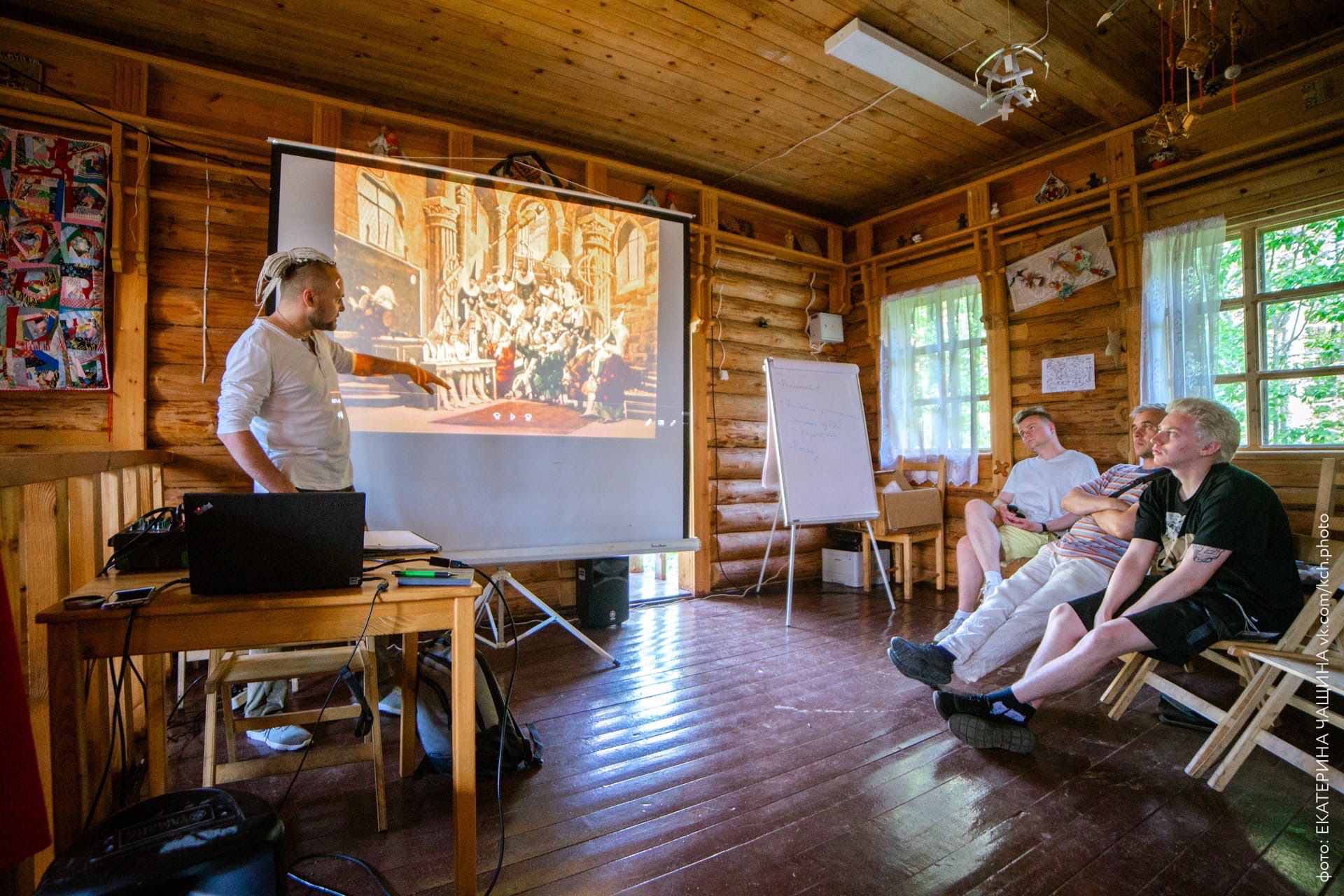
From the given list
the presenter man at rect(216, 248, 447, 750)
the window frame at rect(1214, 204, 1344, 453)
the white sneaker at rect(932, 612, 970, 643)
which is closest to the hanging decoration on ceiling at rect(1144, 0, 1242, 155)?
the window frame at rect(1214, 204, 1344, 453)

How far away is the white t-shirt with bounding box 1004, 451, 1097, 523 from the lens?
354 centimetres

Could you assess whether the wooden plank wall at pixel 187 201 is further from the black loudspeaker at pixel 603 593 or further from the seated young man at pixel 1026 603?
the seated young man at pixel 1026 603

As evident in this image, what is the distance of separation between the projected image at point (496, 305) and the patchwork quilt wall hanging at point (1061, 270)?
2.51 m

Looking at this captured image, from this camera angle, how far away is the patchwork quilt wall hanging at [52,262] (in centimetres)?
274

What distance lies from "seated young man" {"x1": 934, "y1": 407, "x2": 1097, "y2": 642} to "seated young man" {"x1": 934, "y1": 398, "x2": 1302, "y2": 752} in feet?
3.92

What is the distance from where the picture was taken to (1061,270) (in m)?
4.04

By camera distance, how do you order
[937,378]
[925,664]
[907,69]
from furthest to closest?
1. [937,378]
2. [907,69]
3. [925,664]

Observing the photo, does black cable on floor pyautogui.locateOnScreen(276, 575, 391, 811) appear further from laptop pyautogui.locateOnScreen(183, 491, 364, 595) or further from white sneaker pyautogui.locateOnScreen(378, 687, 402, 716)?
white sneaker pyautogui.locateOnScreen(378, 687, 402, 716)

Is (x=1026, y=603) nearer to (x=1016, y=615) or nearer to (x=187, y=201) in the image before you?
(x=1016, y=615)

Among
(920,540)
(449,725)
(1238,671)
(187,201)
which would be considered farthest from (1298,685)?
(187,201)

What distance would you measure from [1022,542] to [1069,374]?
1199 millimetres

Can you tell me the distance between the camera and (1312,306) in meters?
3.19

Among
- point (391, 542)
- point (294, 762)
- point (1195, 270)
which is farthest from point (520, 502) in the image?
point (1195, 270)

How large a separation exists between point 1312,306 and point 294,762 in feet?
15.4
